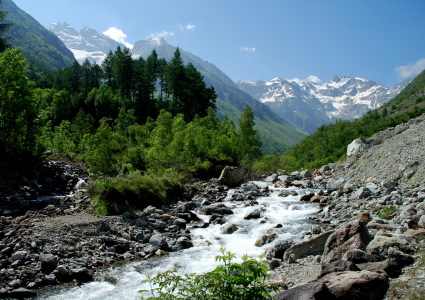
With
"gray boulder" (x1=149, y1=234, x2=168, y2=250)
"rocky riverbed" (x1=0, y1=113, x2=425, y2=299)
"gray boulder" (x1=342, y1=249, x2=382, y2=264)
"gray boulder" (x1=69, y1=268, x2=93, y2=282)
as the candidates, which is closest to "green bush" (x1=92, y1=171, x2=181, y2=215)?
"rocky riverbed" (x1=0, y1=113, x2=425, y2=299)

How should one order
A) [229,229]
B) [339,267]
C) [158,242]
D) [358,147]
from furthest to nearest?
1. [358,147]
2. [229,229]
3. [158,242]
4. [339,267]

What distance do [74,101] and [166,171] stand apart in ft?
200

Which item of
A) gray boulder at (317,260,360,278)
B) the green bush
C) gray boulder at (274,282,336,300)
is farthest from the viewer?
the green bush

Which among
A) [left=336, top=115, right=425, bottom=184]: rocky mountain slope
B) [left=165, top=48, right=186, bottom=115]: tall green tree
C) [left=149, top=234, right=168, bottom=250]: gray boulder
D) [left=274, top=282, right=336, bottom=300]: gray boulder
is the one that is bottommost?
[left=149, top=234, right=168, bottom=250]: gray boulder

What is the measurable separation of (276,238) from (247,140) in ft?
136

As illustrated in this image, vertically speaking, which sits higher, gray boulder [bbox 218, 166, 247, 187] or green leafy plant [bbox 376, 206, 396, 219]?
green leafy plant [bbox 376, 206, 396, 219]

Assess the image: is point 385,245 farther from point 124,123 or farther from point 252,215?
point 124,123

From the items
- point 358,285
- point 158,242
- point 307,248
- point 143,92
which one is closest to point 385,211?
point 307,248

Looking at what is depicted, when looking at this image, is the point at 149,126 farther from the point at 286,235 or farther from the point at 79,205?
the point at 286,235

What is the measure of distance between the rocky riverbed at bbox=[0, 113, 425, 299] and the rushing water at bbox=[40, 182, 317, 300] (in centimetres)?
70

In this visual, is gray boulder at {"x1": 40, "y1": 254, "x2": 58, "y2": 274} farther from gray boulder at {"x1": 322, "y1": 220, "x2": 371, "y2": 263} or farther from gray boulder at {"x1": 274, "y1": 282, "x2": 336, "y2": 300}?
gray boulder at {"x1": 322, "y1": 220, "x2": 371, "y2": 263}

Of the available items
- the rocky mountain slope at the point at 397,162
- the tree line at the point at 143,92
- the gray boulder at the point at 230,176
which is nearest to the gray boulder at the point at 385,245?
the rocky mountain slope at the point at 397,162

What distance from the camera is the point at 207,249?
17844mm

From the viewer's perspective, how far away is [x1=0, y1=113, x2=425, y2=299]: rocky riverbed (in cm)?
1027
